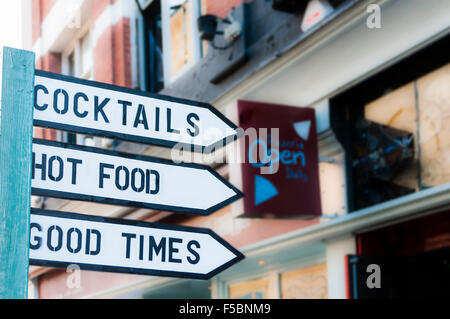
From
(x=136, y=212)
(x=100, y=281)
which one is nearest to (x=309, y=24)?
(x=136, y=212)

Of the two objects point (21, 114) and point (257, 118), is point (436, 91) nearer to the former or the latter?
point (257, 118)

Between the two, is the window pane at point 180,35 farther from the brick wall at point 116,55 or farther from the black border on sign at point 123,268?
the black border on sign at point 123,268

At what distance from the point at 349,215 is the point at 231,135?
121 inches

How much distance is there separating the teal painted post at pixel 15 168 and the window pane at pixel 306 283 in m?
4.56

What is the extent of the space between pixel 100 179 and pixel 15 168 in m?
0.43

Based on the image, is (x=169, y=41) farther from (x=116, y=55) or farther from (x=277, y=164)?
(x=277, y=164)

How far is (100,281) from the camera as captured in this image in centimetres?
1134

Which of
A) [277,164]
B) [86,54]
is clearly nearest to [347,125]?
[277,164]

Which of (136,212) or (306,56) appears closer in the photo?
(306,56)

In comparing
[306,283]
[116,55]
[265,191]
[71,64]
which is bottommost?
[306,283]

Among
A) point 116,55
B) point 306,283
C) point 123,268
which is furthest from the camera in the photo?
point 116,55

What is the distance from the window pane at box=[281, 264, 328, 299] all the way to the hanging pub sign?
79 cm

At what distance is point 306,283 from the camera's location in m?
7.38

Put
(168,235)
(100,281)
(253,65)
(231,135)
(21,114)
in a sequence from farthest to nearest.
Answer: (100,281), (253,65), (231,135), (168,235), (21,114)
